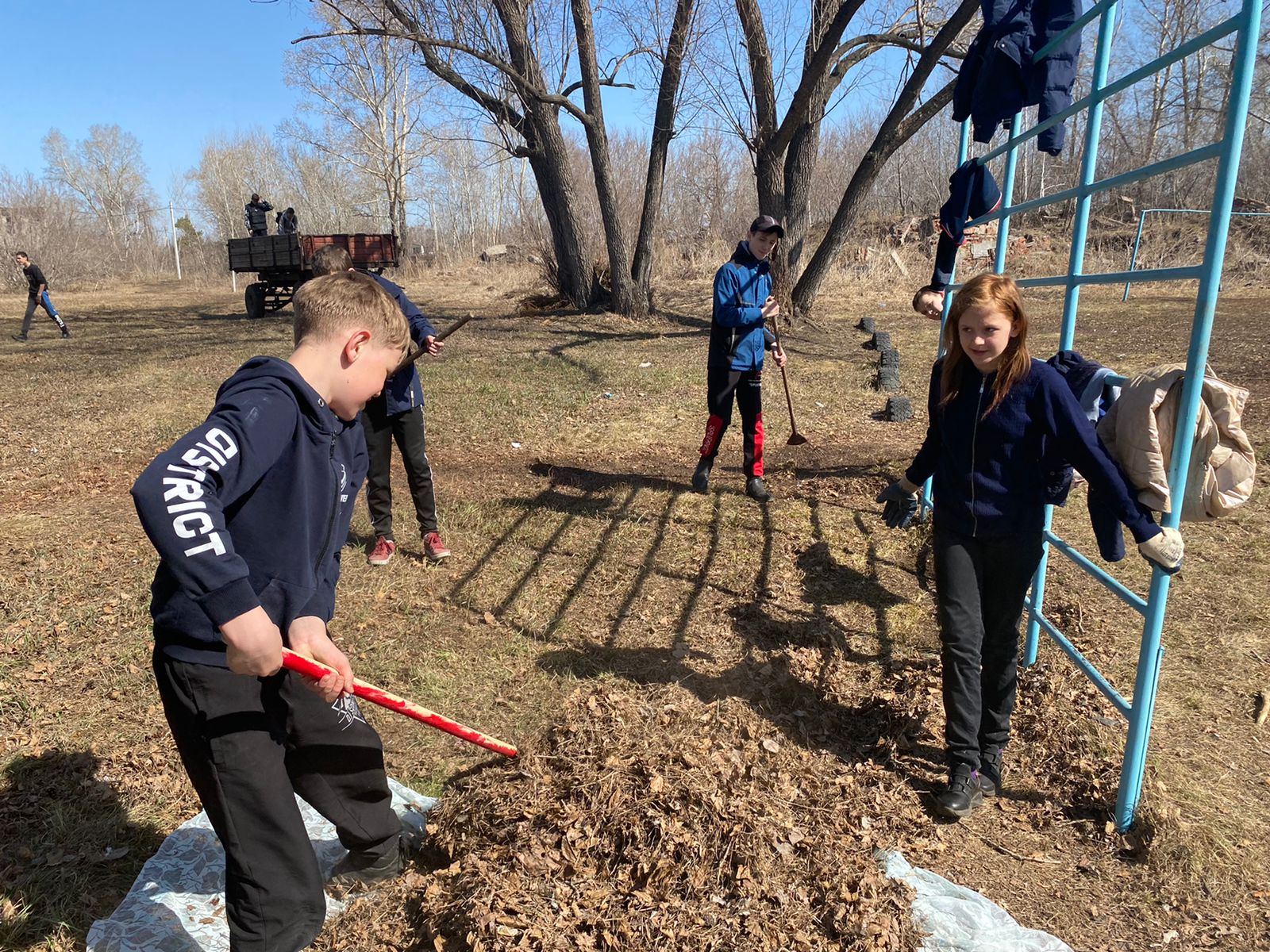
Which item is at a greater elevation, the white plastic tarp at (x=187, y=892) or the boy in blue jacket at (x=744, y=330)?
the boy in blue jacket at (x=744, y=330)

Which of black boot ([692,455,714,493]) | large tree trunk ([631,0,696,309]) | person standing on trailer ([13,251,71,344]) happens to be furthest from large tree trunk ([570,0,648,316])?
person standing on trailer ([13,251,71,344])

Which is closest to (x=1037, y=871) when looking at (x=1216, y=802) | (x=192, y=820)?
(x=1216, y=802)

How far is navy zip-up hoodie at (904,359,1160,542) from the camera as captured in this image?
8.39 feet

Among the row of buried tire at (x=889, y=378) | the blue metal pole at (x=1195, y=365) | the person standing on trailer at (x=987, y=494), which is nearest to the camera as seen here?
the blue metal pole at (x=1195, y=365)

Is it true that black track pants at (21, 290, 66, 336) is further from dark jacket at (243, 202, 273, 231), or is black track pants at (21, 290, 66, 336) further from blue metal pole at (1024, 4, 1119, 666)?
blue metal pole at (1024, 4, 1119, 666)

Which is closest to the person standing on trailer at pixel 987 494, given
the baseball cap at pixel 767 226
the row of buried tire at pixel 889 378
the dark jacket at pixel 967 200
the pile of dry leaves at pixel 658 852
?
the pile of dry leaves at pixel 658 852

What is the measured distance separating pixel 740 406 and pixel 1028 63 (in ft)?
10.1

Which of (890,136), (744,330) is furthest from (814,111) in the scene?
(744,330)

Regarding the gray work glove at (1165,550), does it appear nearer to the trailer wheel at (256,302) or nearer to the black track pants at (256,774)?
the black track pants at (256,774)

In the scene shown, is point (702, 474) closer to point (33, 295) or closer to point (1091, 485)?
point (1091, 485)

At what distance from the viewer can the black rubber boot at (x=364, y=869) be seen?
2555 mm

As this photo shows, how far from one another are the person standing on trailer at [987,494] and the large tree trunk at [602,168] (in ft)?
41.6

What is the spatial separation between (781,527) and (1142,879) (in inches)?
132

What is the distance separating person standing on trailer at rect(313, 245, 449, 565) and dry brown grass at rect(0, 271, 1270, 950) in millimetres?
204
